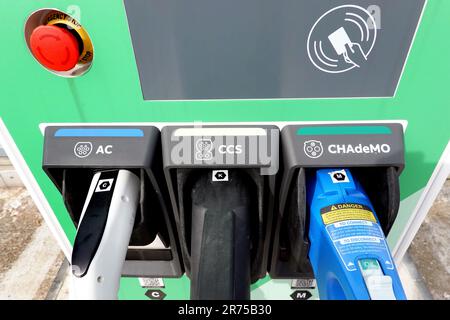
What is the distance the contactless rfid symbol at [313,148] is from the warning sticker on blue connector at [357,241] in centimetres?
14

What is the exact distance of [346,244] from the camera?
630 mm

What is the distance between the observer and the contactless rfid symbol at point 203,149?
0.72 m

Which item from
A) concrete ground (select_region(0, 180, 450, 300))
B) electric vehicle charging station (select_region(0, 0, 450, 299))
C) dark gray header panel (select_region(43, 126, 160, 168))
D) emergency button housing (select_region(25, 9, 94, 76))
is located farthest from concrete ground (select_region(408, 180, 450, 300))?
emergency button housing (select_region(25, 9, 94, 76))

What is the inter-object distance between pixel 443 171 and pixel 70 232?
1.01 metres

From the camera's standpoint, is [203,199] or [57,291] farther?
[57,291]

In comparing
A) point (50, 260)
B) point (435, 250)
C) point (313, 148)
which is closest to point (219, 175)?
point (313, 148)

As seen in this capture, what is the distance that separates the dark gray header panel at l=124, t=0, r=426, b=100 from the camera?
61 cm

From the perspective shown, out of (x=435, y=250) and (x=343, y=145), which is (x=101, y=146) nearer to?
(x=343, y=145)

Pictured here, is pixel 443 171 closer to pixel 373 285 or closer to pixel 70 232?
pixel 373 285

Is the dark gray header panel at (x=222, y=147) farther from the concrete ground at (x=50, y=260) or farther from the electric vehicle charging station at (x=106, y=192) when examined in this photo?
the concrete ground at (x=50, y=260)

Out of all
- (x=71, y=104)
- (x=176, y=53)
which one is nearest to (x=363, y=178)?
(x=176, y=53)

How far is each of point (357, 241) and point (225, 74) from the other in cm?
40

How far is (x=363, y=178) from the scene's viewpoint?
0.80 m
